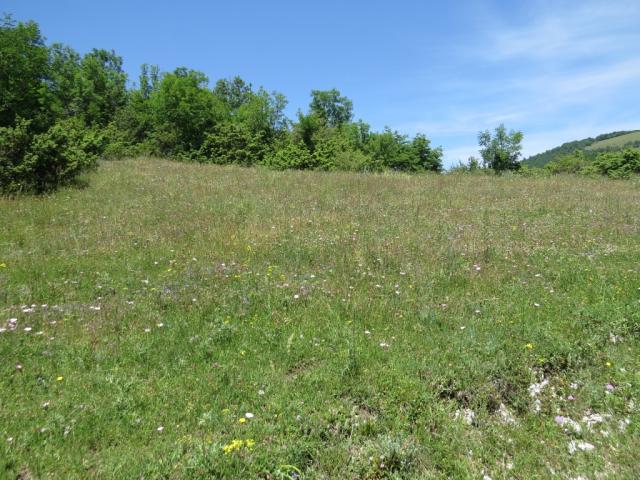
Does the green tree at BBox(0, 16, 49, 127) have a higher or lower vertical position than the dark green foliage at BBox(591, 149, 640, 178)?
higher

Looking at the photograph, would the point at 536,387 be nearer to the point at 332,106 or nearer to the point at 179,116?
the point at 179,116

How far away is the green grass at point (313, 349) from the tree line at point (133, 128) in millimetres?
3880

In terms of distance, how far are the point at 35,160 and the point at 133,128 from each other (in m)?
36.8

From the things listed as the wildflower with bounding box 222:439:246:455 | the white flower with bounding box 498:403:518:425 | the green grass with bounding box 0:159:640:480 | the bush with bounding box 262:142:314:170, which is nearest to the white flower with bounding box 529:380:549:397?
the green grass with bounding box 0:159:640:480

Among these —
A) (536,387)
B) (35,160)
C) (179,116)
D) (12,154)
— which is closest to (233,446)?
(536,387)

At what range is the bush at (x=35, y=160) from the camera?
12398 mm

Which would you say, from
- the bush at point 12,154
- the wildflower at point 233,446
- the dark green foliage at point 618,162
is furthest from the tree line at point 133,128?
the dark green foliage at point 618,162

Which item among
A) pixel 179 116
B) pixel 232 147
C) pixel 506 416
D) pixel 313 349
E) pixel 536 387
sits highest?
pixel 179 116

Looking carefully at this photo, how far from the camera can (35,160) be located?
12672 mm

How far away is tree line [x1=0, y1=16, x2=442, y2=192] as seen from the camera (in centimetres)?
1344

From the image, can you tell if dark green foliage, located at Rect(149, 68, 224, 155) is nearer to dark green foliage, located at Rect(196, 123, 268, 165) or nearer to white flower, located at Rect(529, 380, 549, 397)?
dark green foliage, located at Rect(196, 123, 268, 165)

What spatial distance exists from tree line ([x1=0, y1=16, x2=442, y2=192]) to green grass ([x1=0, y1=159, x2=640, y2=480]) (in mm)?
3880

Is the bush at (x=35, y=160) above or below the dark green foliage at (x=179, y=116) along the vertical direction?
below

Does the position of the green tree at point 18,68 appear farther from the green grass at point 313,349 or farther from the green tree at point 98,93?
the green grass at point 313,349
